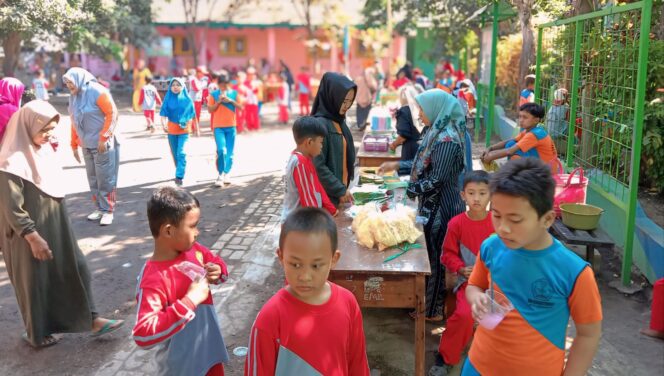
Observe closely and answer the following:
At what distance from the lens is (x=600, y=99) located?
6523 millimetres

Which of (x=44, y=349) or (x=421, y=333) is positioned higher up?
(x=421, y=333)

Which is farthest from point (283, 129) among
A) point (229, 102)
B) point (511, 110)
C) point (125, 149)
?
point (229, 102)

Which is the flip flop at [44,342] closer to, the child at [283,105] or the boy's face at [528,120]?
the boy's face at [528,120]

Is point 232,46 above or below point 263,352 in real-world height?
above

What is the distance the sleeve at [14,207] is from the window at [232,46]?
3240cm

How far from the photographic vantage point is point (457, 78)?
750 inches

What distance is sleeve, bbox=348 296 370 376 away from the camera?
7.70ft

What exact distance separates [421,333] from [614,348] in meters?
1.85

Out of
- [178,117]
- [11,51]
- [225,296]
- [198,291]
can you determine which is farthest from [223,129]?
[11,51]

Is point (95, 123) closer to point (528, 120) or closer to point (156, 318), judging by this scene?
point (528, 120)

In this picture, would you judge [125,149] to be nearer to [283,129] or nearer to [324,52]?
[283,129]

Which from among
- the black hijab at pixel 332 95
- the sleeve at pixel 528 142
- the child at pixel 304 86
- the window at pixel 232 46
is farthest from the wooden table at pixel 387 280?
the window at pixel 232 46

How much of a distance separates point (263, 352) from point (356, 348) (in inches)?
15.5

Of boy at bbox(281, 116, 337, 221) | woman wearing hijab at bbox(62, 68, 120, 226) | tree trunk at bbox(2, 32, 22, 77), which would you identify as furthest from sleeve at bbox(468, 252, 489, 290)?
tree trunk at bbox(2, 32, 22, 77)
